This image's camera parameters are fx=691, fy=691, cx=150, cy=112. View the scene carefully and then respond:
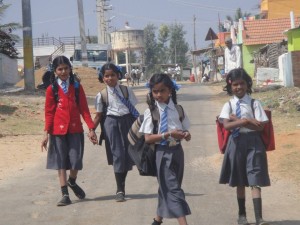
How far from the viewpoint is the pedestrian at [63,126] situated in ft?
27.3

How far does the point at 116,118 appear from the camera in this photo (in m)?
8.49

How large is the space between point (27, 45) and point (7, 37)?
2745 mm

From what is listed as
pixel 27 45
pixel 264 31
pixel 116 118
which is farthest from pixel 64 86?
pixel 264 31

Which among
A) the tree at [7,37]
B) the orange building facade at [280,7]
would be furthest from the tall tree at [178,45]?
the tree at [7,37]

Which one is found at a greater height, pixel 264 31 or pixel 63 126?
pixel 264 31

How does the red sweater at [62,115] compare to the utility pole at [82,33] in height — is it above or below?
below

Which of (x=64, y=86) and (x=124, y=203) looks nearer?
(x=124, y=203)

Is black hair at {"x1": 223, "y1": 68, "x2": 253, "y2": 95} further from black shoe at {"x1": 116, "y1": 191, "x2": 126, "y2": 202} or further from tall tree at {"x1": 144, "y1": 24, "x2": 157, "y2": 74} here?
tall tree at {"x1": 144, "y1": 24, "x2": 157, "y2": 74}

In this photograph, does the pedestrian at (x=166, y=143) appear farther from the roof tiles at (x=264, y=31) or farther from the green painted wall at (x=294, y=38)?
the roof tiles at (x=264, y=31)

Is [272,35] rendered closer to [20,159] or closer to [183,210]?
[20,159]

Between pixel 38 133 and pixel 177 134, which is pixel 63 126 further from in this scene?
pixel 38 133

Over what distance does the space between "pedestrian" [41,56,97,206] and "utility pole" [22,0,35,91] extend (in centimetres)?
2380

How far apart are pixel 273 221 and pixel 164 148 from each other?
1.55m

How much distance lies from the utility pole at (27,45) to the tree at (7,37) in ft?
1.53
